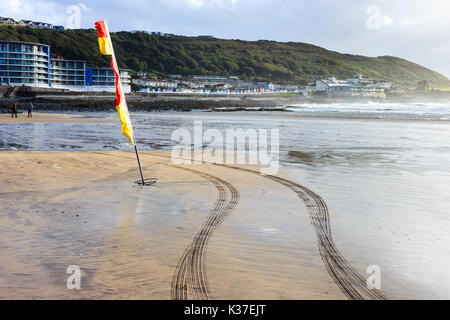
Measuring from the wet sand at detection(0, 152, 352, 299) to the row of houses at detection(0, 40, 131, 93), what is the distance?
101141 millimetres

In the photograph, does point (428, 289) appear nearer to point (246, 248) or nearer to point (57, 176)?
point (246, 248)

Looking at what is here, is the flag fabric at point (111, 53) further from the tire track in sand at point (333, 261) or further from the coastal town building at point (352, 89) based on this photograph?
the coastal town building at point (352, 89)

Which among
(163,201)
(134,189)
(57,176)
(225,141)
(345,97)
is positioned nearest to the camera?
(163,201)

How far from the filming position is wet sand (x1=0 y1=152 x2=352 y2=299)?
15.7 feet

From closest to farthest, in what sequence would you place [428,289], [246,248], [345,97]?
[428,289]
[246,248]
[345,97]

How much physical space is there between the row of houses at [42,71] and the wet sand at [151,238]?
101 metres

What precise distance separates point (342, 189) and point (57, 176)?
23.6 ft

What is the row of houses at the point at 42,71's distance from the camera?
10119 centimetres

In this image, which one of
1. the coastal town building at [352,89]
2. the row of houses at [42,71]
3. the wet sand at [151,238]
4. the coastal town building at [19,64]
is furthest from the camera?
the coastal town building at [352,89]

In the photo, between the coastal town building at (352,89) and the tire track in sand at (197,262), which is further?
the coastal town building at (352,89)

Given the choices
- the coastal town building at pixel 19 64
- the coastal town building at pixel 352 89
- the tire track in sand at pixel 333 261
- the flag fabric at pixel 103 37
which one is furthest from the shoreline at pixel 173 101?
the tire track in sand at pixel 333 261

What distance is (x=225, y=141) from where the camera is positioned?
21578mm

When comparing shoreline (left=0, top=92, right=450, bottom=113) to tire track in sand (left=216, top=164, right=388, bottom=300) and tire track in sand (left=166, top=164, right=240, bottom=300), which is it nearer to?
tire track in sand (left=166, top=164, right=240, bottom=300)
